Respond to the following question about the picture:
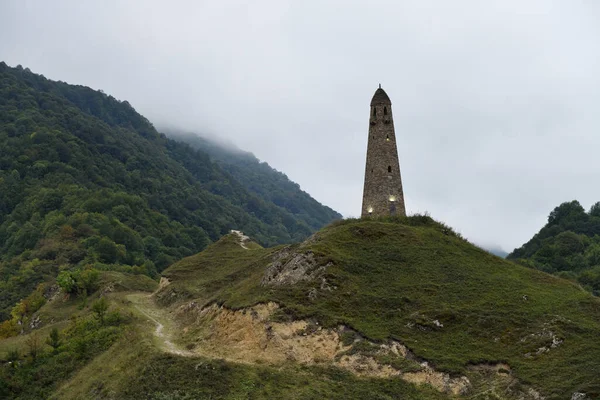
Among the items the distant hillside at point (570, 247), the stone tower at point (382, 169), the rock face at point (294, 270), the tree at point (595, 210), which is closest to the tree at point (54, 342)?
the rock face at point (294, 270)

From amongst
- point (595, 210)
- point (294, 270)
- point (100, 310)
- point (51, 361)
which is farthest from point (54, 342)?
point (595, 210)

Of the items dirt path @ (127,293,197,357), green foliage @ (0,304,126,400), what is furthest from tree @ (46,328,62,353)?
dirt path @ (127,293,197,357)

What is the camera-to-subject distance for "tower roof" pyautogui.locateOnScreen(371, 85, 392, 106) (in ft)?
167

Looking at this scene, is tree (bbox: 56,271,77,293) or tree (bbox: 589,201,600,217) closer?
tree (bbox: 56,271,77,293)

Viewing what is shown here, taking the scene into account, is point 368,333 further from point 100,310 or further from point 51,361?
point 100,310

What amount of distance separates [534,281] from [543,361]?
37.4ft

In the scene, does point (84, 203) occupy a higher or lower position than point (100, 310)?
higher

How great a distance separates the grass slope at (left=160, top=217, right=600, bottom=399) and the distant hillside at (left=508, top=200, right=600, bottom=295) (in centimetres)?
3545

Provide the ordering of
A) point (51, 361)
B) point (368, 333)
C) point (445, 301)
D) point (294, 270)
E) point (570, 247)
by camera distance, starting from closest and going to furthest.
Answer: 1. point (368, 333)
2. point (445, 301)
3. point (294, 270)
4. point (51, 361)
5. point (570, 247)

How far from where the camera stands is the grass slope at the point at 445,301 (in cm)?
2641

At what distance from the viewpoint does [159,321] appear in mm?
40719

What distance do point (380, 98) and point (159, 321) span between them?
28879mm

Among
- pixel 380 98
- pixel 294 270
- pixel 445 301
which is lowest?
pixel 294 270

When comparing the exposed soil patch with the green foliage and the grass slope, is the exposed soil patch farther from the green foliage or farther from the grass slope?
the green foliage
